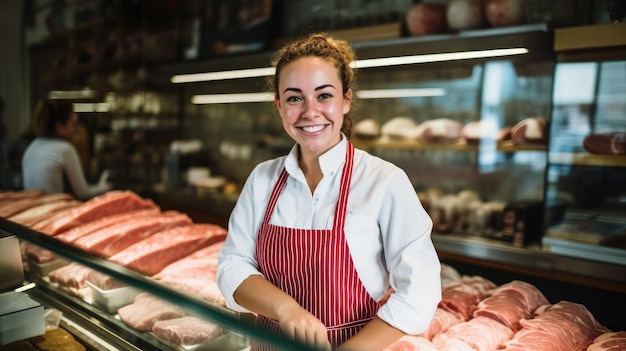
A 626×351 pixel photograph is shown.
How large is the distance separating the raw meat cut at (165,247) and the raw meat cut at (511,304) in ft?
4.08

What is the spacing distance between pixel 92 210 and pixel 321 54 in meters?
1.74

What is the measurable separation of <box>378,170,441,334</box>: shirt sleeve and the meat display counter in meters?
0.38

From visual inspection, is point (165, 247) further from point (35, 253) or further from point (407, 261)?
point (407, 261)

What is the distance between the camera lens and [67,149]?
3.49 metres

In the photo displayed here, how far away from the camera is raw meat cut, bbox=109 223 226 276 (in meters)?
2.14

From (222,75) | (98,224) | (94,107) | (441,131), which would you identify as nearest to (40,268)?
(98,224)

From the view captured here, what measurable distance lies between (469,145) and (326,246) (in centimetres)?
257

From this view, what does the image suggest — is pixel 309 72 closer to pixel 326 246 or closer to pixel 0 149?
pixel 326 246

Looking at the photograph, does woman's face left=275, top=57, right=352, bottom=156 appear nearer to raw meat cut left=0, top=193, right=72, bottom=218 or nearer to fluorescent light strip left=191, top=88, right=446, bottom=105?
raw meat cut left=0, top=193, right=72, bottom=218

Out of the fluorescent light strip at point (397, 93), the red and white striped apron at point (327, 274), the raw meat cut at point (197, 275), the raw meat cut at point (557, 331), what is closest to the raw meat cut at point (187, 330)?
the red and white striped apron at point (327, 274)

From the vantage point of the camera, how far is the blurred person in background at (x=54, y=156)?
11.3 feet

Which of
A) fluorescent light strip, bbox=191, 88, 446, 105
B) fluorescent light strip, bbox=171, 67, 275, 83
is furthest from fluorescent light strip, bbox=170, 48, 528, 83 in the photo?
fluorescent light strip, bbox=191, 88, 446, 105

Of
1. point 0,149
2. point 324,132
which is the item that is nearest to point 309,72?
point 324,132

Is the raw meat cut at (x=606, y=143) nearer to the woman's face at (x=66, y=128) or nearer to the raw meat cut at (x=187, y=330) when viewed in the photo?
the raw meat cut at (x=187, y=330)
